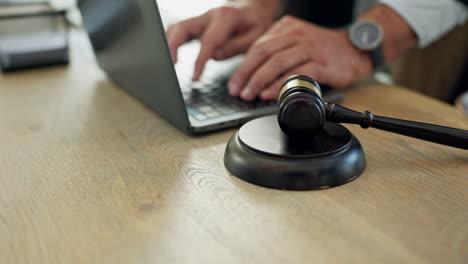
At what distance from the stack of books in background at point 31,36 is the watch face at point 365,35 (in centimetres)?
68

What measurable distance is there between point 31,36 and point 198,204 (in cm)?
91

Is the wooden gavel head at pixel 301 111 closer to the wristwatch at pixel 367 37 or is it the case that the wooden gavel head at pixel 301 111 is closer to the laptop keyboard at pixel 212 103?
the laptop keyboard at pixel 212 103

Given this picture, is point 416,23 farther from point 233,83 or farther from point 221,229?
point 221,229

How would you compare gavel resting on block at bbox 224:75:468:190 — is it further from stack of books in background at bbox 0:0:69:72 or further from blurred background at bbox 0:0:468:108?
blurred background at bbox 0:0:468:108

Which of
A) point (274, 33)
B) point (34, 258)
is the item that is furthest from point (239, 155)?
point (274, 33)

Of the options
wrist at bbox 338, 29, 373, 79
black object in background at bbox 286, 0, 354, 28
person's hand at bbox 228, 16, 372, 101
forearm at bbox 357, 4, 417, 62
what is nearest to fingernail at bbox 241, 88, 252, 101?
person's hand at bbox 228, 16, 372, 101

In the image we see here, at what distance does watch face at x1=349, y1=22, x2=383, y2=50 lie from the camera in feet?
2.76

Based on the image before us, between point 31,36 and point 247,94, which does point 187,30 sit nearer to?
point 247,94

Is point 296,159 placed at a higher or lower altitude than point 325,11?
higher

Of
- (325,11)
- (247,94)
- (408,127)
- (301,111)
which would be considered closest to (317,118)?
(301,111)

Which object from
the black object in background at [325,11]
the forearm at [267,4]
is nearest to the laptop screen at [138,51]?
the forearm at [267,4]

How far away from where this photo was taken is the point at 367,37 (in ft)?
2.78

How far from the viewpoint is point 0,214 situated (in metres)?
0.44

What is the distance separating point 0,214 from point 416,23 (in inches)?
32.1
